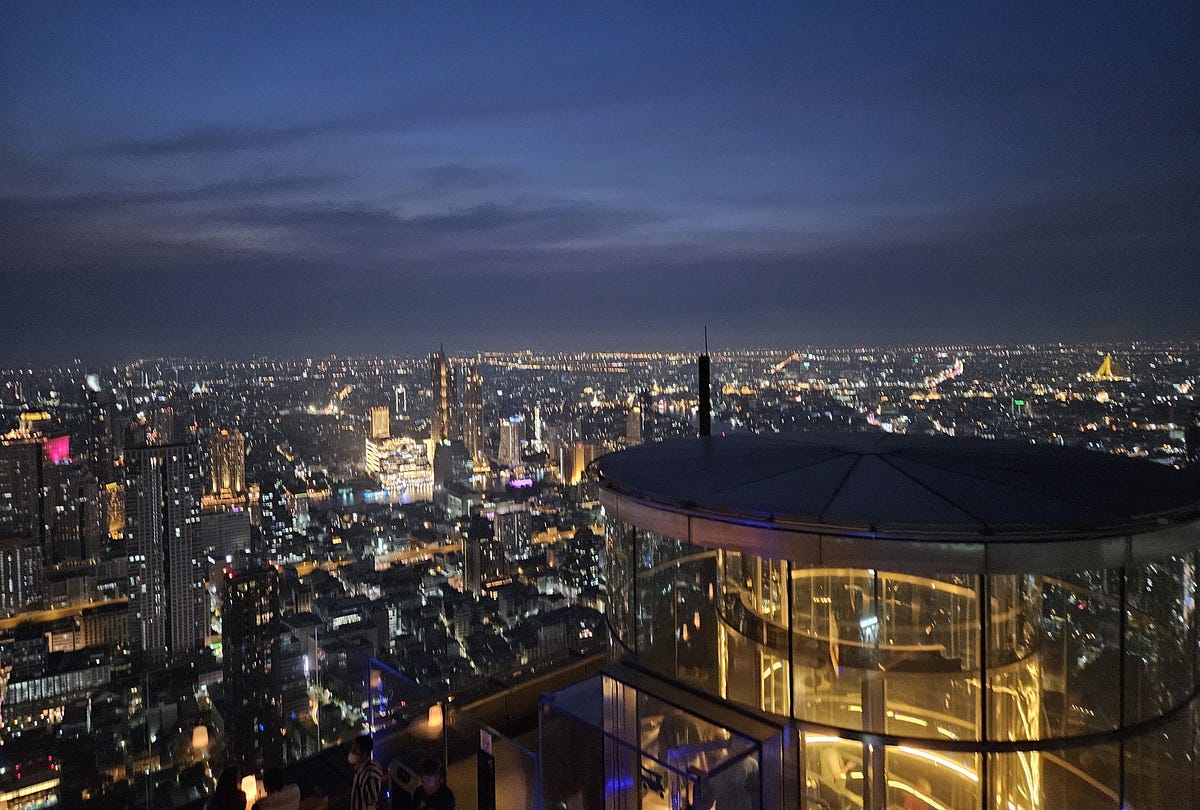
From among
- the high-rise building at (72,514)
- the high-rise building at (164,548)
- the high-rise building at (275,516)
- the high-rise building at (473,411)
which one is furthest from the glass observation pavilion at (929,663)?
the high-rise building at (473,411)

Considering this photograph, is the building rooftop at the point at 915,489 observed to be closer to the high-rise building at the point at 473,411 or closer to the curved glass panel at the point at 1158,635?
the curved glass panel at the point at 1158,635

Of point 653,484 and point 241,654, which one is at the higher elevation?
point 653,484

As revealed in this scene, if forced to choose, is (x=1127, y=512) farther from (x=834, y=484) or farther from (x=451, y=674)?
(x=451, y=674)

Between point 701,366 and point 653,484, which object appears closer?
point 653,484

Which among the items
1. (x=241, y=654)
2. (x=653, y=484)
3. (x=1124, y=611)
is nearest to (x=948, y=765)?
(x=1124, y=611)

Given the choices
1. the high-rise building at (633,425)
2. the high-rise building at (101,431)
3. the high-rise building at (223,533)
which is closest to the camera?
the high-rise building at (633,425)

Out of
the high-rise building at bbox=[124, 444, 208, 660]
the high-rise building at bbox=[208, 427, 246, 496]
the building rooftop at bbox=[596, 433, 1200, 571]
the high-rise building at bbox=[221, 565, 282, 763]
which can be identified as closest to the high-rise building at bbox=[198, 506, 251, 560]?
the high-rise building at bbox=[124, 444, 208, 660]

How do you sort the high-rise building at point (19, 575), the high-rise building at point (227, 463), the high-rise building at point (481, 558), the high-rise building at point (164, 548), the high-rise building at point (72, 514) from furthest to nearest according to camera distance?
the high-rise building at point (227, 463) < the high-rise building at point (481, 558) < the high-rise building at point (72, 514) < the high-rise building at point (164, 548) < the high-rise building at point (19, 575)

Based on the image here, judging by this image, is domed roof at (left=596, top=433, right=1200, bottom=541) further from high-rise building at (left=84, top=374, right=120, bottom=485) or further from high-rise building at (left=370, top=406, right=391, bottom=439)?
high-rise building at (left=370, top=406, right=391, bottom=439)
